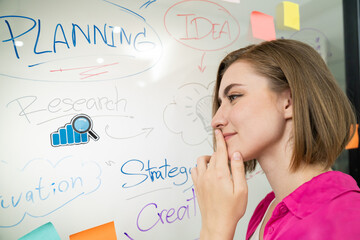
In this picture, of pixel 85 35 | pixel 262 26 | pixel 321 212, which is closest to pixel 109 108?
pixel 85 35

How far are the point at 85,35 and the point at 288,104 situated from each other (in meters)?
0.55

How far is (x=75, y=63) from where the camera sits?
67cm

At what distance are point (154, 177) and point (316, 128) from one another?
0.46 m

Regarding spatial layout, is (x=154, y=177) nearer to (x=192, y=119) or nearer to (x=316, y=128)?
(x=192, y=119)

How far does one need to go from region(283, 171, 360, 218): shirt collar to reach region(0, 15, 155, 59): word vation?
1.82 feet

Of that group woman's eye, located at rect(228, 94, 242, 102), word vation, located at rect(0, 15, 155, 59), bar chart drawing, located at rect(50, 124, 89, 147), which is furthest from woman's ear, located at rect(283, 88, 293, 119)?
bar chart drawing, located at rect(50, 124, 89, 147)

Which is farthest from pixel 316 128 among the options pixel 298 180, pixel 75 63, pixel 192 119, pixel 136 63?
pixel 75 63

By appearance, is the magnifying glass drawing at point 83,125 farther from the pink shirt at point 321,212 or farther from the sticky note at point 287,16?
the sticky note at point 287,16

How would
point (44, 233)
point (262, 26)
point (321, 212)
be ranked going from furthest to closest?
point (262, 26), point (44, 233), point (321, 212)

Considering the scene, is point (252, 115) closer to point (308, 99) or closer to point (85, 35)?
point (308, 99)

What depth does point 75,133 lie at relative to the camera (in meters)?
0.67

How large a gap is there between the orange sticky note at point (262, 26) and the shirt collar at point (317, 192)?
2.00ft

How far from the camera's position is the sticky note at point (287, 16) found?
41.2 inches

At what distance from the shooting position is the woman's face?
24.9 inches
